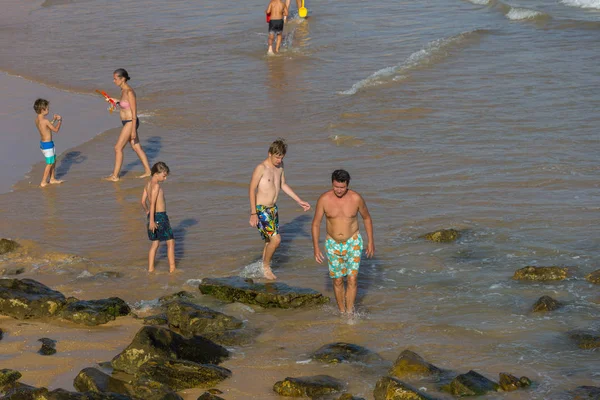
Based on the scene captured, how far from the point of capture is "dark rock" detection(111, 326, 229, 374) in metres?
7.22

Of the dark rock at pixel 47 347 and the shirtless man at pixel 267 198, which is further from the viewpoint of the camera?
the shirtless man at pixel 267 198

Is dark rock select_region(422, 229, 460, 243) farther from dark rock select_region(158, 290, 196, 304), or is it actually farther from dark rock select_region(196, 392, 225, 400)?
dark rock select_region(196, 392, 225, 400)

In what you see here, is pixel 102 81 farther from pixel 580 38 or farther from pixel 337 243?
pixel 337 243

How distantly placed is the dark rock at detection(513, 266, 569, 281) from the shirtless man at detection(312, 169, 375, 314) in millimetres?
1855

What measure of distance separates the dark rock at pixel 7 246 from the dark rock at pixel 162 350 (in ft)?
13.5

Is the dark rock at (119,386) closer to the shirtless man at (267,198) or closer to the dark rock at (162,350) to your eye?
the dark rock at (162,350)

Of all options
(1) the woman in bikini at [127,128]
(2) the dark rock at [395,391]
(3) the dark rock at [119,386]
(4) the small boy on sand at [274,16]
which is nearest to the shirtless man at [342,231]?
(2) the dark rock at [395,391]

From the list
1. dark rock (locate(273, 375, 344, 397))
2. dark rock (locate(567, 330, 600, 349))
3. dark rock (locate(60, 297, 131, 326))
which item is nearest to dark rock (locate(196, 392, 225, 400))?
dark rock (locate(273, 375, 344, 397))

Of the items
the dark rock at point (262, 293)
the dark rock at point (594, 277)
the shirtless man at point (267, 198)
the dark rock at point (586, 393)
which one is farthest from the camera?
the shirtless man at point (267, 198)

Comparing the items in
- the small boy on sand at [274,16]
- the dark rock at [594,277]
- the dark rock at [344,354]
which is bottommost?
the dark rock at [344,354]

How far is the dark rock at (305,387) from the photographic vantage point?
7.01 meters

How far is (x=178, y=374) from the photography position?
709 centimetres

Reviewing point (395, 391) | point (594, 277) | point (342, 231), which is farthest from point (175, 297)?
point (594, 277)

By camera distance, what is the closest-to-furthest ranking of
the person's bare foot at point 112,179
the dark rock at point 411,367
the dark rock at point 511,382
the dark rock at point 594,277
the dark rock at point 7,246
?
the dark rock at point 511,382
the dark rock at point 411,367
the dark rock at point 594,277
the dark rock at point 7,246
the person's bare foot at point 112,179
